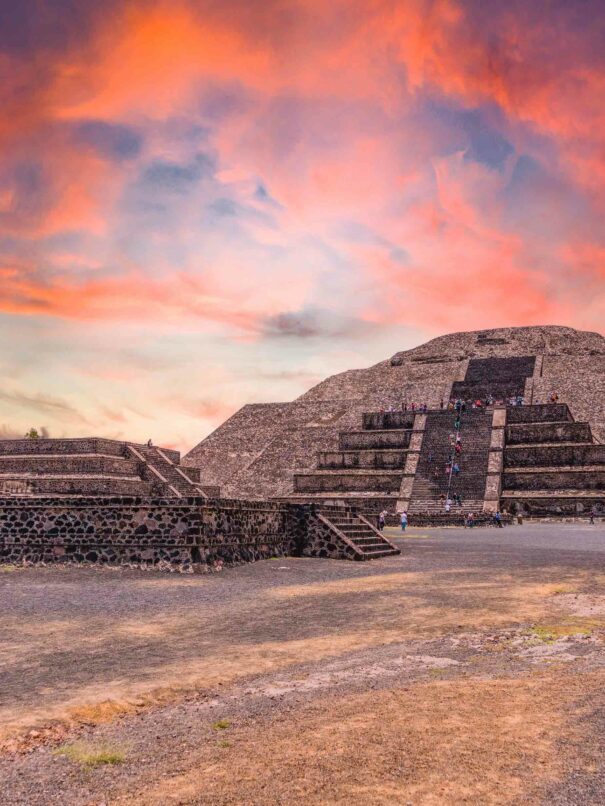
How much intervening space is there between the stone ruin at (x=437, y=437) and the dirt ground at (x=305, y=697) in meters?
11.2

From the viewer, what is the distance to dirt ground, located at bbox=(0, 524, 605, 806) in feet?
9.44

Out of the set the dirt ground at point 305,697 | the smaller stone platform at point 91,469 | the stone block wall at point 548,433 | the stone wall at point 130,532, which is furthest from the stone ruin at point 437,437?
the dirt ground at point 305,697

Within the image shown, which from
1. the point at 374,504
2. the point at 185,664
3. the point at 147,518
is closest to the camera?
the point at 185,664

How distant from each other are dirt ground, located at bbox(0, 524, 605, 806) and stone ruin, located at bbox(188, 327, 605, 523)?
11.2 metres

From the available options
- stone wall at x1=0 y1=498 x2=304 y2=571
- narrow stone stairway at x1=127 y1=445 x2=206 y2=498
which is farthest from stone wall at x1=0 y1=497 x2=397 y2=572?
narrow stone stairway at x1=127 y1=445 x2=206 y2=498

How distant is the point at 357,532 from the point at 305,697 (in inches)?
417

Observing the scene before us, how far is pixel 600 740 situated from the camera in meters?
3.25

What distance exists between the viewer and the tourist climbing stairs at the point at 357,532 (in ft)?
44.4

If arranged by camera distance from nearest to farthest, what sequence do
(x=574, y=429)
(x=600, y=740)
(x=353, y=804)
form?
(x=353, y=804) < (x=600, y=740) < (x=574, y=429)

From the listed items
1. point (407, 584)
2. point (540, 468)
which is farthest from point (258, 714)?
point (540, 468)

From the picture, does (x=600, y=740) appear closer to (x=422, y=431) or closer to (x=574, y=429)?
(x=574, y=429)

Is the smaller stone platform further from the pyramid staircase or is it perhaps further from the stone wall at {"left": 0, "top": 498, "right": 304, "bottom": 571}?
the stone wall at {"left": 0, "top": 498, "right": 304, "bottom": 571}

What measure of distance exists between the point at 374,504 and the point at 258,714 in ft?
87.9

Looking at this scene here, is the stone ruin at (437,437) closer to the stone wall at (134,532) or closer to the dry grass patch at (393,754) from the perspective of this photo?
the stone wall at (134,532)
